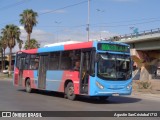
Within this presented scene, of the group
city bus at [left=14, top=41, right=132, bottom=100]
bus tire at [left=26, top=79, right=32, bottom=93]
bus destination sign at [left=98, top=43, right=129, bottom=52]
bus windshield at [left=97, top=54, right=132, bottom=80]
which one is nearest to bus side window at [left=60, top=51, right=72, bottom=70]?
city bus at [left=14, top=41, right=132, bottom=100]

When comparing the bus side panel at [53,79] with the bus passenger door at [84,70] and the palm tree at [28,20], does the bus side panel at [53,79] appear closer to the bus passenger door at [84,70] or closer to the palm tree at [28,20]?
the bus passenger door at [84,70]

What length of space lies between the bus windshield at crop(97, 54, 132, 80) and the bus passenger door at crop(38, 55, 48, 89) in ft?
17.8

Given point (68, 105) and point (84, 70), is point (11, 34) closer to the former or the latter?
point (84, 70)

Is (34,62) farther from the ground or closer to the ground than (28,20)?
closer to the ground

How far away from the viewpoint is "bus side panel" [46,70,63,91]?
68.9 feet

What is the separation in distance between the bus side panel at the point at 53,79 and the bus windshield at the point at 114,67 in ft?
11.3

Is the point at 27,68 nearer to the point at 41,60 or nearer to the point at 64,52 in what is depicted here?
the point at 41,60

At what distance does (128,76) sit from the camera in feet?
62.0

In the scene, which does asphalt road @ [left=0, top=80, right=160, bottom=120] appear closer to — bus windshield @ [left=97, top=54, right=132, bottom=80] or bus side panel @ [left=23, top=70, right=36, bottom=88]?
bus windshield @ [left=97, top=54, right=132, bottom=80]

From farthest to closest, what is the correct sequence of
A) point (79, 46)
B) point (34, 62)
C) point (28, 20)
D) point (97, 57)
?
point (28, 20) < point (34, 62) < point (79, 46) < point (97, 57)

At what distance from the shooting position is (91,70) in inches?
709

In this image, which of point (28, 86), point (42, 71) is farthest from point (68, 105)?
point (28, 86)

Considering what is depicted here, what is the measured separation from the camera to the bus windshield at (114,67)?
1802cm

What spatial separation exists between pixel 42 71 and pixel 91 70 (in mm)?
5689
